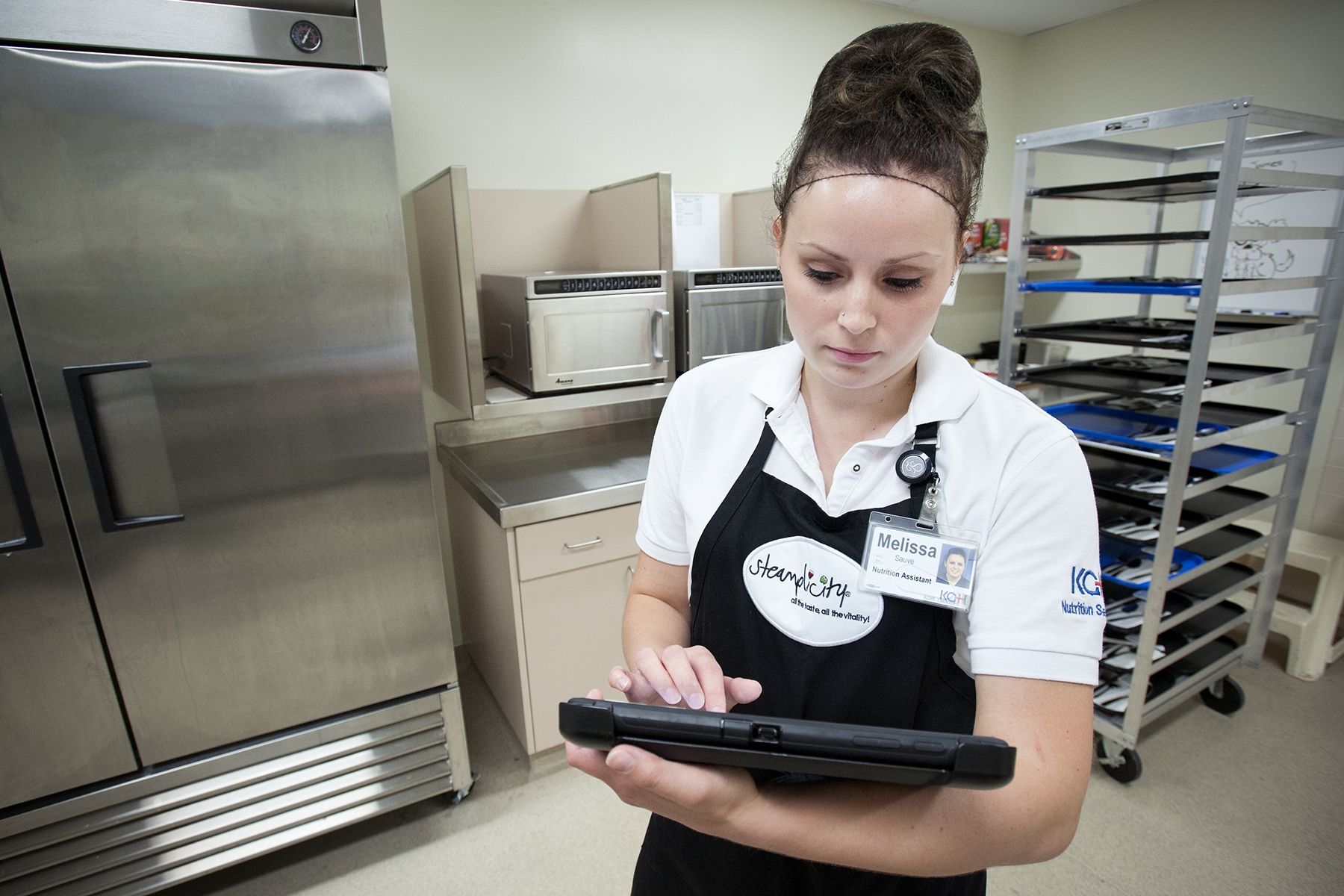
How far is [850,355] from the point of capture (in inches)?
31.9

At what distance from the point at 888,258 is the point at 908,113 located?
0.52ft

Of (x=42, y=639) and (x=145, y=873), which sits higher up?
(x=42, y=639)

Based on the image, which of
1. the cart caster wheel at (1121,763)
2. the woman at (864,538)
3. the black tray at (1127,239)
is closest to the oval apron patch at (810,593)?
the woman at (864,538)

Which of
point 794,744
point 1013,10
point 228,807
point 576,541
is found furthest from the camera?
point 1013,10

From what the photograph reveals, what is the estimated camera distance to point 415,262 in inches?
94.6

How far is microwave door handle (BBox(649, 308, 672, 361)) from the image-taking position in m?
2.20

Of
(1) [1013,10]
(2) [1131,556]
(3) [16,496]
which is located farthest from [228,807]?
(1) [1013,10]

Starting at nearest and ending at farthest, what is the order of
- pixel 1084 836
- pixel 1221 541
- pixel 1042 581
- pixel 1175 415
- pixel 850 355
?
pixel 1042 581, pixel 850 355, pixel 1084 836, pixel 1175 415, pixel 1221 541

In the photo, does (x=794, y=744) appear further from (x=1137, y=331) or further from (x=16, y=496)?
(x=1137, y=331)

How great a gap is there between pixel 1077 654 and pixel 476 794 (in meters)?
1.98

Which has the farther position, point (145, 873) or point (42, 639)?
→ point (145, 873)

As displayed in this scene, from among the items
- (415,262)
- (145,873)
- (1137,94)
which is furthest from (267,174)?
(1137,94)

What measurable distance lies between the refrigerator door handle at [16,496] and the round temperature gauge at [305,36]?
0.92 metres

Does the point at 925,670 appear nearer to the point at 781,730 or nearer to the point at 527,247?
the point at 781,730
